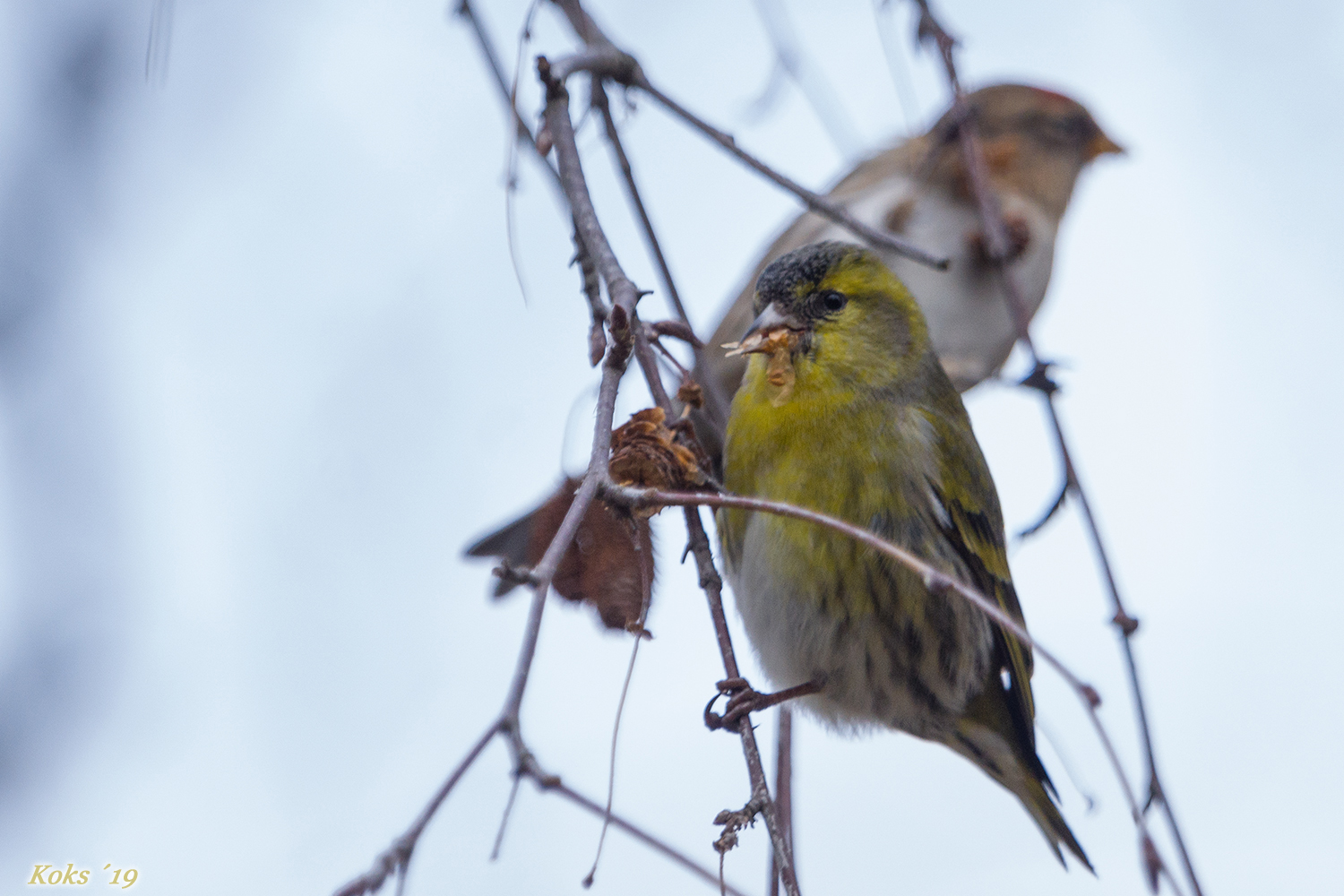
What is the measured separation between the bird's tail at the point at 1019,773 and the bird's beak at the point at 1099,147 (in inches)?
139


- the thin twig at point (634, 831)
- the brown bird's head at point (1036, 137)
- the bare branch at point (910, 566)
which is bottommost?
the thin twig at point (634, 831)

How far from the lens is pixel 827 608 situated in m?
2.75

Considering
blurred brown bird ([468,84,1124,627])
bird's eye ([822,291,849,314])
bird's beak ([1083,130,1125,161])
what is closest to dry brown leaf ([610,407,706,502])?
bird's eye ([822,291,849,314])

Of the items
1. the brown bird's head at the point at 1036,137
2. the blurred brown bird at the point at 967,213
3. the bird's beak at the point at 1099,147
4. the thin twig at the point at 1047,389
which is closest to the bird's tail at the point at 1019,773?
the blurred brown bird at the point at 967,213

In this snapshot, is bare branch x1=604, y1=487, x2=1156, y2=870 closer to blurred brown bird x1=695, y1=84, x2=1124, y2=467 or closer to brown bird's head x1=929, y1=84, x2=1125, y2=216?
blurred brown bird x1=695, y1=84, x2=1124, y2=467

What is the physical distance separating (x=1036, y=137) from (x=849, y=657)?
357 centimetres

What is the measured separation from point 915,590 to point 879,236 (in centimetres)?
89

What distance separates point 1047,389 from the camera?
2141 mm

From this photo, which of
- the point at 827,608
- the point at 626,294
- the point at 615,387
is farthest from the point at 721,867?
the point at 827,608

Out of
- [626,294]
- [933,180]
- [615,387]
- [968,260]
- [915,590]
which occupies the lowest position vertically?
[615,387]

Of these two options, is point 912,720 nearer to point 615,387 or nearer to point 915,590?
point 915,590

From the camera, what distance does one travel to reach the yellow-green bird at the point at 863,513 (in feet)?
8.95

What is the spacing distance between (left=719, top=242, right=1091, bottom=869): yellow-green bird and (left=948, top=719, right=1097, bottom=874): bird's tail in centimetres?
2

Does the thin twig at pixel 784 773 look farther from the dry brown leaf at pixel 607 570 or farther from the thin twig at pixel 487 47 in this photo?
the thin twig at pixel 487 47
